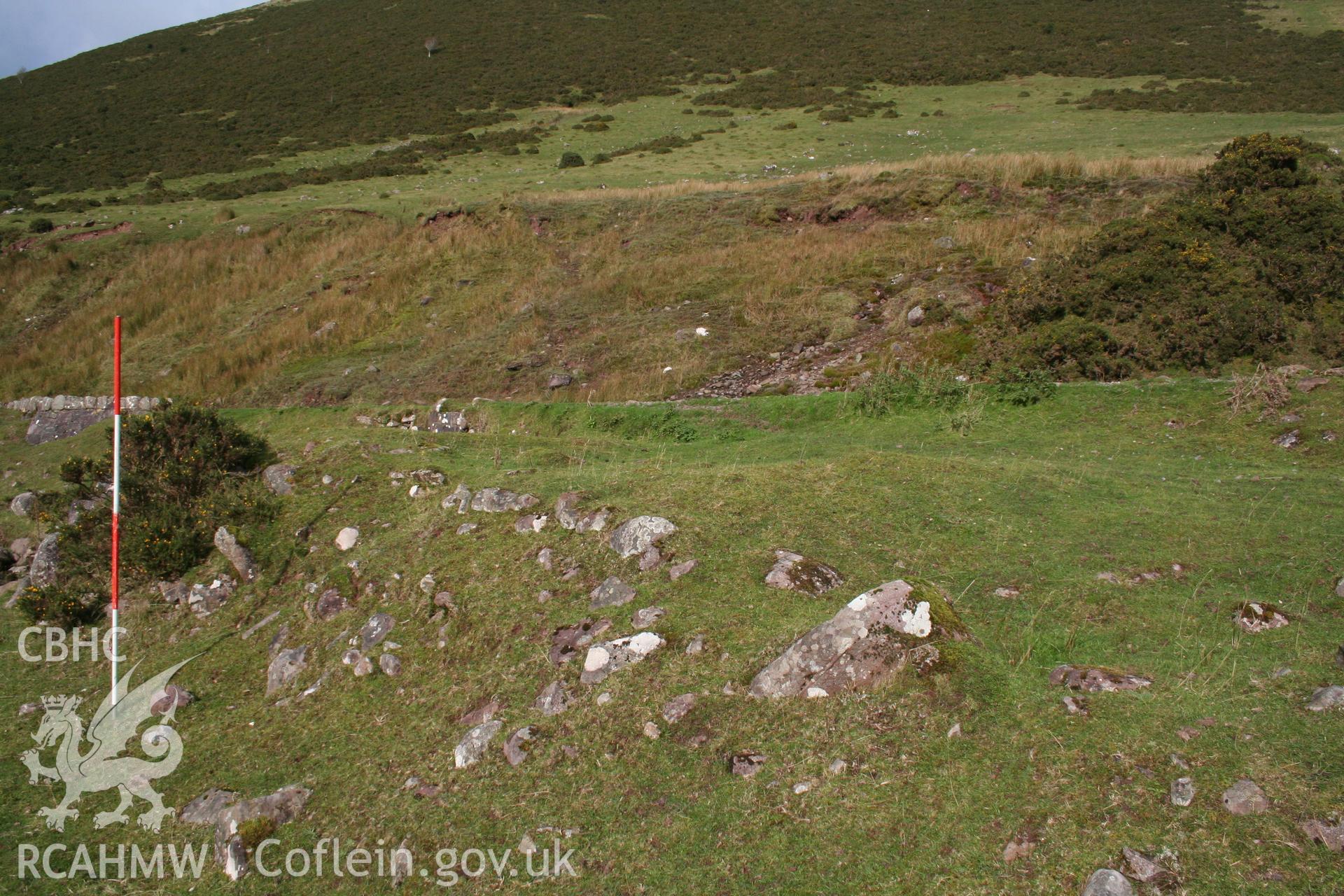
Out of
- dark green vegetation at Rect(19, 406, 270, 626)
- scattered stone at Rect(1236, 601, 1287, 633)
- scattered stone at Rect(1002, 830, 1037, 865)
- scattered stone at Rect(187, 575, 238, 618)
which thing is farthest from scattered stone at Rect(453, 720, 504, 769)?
scattered stone at Rect(1236, 601, 1287, 633)

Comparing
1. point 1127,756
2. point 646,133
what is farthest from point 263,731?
point 646,133

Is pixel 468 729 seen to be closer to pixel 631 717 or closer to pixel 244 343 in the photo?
pixel 631 717

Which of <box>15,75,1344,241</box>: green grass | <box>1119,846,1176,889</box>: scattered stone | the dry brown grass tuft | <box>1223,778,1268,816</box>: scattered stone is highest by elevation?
<box>15,75,1344,241</box>: green grass

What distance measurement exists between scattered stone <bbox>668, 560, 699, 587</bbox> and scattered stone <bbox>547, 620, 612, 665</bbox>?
823mm

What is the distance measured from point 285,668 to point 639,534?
381 cm

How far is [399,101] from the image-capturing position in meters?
52.4

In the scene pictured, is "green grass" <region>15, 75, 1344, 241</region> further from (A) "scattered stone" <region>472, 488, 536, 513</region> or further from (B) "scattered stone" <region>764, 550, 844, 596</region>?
(B) "scattered stone" <region>764, 550, 844, 596</region>

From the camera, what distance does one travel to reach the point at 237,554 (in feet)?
33.4

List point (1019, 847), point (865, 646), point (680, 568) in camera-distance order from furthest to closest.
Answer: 1. point (680, 568)
2. point (865, 646)
3. point (1019, 847)

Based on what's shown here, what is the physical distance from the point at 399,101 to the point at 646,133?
1990cm

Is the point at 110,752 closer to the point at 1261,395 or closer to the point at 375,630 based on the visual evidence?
the point at 375,630

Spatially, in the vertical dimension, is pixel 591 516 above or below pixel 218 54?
below

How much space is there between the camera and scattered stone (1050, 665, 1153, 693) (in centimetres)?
555

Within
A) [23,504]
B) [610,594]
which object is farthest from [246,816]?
[23,504]
